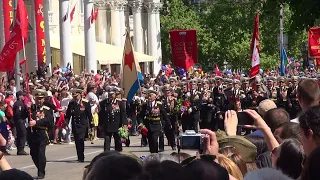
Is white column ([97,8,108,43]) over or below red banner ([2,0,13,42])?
below

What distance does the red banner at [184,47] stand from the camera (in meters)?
29.1

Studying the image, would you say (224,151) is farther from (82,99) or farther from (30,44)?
(30,44)

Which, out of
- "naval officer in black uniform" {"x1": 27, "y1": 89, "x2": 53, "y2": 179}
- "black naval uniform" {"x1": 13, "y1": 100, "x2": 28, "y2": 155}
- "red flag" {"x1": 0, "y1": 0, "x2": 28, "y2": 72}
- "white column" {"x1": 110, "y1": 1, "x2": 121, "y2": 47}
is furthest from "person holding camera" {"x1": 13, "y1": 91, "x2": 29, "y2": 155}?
"white column" {"x1": 110, "y1": 1, "x2": 121, "y2": 47}

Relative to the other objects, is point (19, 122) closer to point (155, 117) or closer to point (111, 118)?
point (111, 118)

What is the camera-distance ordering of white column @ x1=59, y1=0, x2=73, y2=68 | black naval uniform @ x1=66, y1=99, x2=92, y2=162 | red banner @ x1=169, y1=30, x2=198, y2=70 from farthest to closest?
1. white column @ x1=59, y1=0, x2=73, y2=68
2. red banner @ x1=169, y1=30, x2=198, y2=70
3. black naval uniform @ x1=66, y1=99, x2=92, y2=162

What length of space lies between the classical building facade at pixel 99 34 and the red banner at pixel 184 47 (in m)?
10.3

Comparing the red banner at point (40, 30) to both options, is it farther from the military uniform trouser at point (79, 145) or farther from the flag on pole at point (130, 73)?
the military uniform trouser at point (79, 145)

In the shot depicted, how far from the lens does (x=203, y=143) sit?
6.95 m

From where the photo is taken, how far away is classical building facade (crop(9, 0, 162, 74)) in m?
40.9

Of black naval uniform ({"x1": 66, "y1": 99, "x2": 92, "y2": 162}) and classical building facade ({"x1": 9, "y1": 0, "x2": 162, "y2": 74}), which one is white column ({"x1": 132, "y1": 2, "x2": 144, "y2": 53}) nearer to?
classical building facade ({"x1": 9, "y1": 0, "x2": 162, "y2": 74})

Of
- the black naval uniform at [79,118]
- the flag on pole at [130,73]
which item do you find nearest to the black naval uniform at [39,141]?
the black naval uniform at [79,118]

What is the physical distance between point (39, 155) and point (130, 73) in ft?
14.1

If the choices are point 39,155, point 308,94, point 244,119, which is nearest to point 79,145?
point 39,155

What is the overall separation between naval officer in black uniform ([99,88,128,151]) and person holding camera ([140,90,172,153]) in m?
0.57
